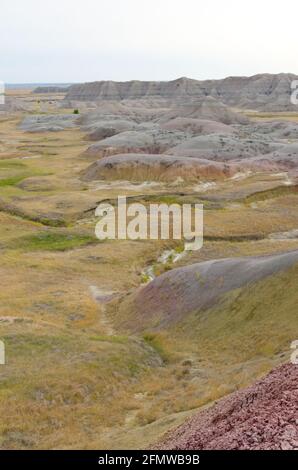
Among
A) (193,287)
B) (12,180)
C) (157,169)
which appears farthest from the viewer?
(157,169)

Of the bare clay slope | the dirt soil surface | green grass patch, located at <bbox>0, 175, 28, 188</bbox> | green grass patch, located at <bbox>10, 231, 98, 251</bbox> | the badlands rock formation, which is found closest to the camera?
the dirt soil surface

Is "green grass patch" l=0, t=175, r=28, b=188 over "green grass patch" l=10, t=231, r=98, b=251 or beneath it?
over

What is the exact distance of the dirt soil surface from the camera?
10.3 m

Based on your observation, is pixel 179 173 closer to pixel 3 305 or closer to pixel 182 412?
pixel 3 305

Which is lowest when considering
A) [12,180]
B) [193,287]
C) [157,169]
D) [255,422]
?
[193,287]

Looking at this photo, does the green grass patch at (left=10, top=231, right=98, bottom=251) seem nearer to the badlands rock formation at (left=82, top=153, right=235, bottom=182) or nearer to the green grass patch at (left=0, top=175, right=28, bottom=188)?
the green grass patch at (left=0, top=175, right=28, bottom=188)

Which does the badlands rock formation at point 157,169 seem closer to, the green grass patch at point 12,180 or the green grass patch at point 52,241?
the green grass patch at point 12,180

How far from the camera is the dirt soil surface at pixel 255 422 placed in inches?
405

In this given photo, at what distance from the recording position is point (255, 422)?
11.2 m

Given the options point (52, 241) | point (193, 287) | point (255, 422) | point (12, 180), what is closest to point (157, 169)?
point (12, 180)

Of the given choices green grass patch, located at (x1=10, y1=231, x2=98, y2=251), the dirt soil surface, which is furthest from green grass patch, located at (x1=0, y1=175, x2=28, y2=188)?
the dirt soil surface

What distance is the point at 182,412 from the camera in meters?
19.7

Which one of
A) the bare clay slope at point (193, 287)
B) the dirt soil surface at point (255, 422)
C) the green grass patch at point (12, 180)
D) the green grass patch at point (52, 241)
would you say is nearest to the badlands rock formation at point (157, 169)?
the green grass patch at point (12, 180)

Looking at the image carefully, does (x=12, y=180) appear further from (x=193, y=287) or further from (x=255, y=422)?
(x=255, y=422)
